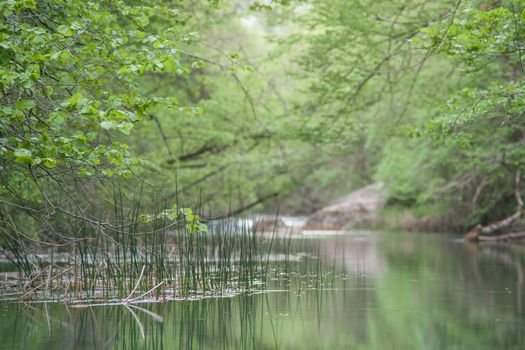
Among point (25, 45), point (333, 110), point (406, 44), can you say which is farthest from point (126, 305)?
point (333, 110)

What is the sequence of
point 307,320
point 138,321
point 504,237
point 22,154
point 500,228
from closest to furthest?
point 22,154 < point 138,321 < point 307,320 < point 504,237 < point 500,228

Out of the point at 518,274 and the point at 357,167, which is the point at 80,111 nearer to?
the point at 518,274

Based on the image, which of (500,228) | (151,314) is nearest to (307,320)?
(151,314)

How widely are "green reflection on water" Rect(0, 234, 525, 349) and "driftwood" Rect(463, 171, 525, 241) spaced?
6.85 m

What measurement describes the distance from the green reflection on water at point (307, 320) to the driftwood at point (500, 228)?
22.5ft

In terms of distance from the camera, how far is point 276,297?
251 inches

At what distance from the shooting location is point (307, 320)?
5.35m

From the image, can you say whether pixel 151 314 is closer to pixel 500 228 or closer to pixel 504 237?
pixel 504 237

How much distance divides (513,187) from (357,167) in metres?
13.6

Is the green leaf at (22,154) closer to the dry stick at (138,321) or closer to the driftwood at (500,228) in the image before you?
the dry stick at (138,321)

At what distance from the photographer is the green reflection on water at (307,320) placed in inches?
183

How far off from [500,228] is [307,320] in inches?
451

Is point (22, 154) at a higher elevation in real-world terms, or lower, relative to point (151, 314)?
higher

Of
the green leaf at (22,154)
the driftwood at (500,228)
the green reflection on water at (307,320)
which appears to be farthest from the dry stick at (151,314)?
the driftwood at (500,228)
